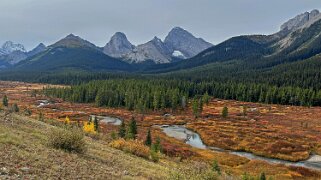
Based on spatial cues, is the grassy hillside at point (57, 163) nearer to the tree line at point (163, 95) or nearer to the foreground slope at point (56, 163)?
the foreground slope at point (56, 163)

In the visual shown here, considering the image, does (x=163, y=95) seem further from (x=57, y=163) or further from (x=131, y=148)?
(x=57, y=163)


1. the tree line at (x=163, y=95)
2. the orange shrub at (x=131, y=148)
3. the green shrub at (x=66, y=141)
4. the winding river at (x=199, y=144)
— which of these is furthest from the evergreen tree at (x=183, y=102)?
the green shrub at (x=66, y=141)

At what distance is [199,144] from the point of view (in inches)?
3135

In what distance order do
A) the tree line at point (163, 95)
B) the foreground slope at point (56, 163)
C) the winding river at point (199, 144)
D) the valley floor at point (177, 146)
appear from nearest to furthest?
the foreground slope at point (56, 163) < the valley floor at point (177, 146) < the winding river at point (199, 144) < the tree line at point (163, 95)

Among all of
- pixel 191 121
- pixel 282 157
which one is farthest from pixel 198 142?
pixel 191 121

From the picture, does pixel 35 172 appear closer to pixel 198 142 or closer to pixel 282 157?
pixel 282 157

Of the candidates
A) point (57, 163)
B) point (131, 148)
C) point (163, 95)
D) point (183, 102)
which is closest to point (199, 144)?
point (131, 148)

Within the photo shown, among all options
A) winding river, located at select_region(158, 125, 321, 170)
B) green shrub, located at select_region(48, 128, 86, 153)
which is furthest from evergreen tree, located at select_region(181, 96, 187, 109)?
green shrub, located at select_region(48, 128, 86, 153)

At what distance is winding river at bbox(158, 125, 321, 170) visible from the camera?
64.2 metres

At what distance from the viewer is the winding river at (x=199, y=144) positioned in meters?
64.2

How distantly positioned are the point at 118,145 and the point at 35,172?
14.2m

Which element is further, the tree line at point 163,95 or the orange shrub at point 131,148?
the tree line at point 163,95

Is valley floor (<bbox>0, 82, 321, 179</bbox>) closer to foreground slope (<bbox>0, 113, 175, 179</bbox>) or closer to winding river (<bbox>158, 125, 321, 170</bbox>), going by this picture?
foreground slope (<bbox>0, 113, 175, 179</bbox>)

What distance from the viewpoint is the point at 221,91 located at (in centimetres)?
19638
